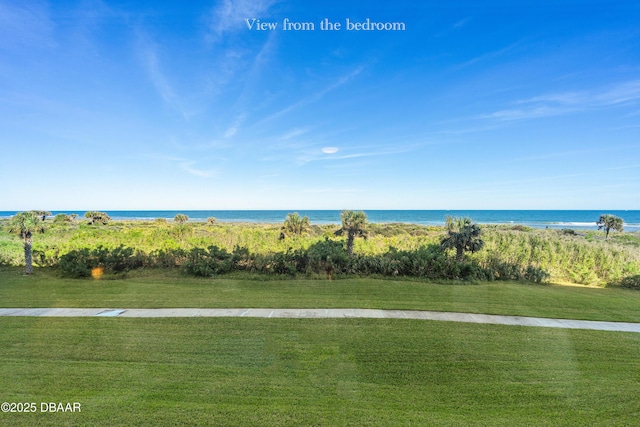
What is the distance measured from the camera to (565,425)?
3.41m

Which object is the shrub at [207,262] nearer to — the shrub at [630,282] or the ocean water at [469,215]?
the shrub at [630,282]

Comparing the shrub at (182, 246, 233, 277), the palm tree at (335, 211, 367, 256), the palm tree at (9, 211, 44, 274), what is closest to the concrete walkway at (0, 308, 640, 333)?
the shrub at (182, 246, 233, 277)

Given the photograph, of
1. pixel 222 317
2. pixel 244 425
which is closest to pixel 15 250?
pixel 222 317

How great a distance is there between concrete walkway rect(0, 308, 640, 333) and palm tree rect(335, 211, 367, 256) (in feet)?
16.1

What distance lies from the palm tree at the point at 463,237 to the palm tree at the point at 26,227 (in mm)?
14076

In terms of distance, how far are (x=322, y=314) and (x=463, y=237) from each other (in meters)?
6.29

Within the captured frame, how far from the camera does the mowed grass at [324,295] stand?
720 centimetres

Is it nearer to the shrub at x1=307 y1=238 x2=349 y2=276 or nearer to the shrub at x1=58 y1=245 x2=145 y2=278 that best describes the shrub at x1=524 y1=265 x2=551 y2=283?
the shrub at x1=307 y1=238 x2=349 y2=276

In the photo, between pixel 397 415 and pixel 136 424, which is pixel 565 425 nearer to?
pixel 397 415

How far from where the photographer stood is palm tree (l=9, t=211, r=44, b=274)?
31.9ft

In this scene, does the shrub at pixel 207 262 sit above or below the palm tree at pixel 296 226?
below

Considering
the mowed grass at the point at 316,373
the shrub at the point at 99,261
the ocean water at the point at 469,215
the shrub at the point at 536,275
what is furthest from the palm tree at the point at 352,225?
the ocean water at the point at 469,215

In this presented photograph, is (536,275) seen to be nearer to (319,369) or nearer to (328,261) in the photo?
(328,261)

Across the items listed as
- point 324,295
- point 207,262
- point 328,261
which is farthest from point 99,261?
point 324,295
